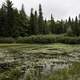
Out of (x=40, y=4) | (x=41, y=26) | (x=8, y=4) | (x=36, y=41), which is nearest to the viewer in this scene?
(x=36, y=41)

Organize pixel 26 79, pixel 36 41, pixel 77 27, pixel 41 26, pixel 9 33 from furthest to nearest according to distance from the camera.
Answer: pixel 41 26
pixel 77 27
pixel 9 33
pixel 36 41
pixel 26 79

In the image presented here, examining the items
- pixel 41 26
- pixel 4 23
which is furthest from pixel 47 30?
pixel 4 23

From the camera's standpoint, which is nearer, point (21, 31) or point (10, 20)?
point (10, 20)

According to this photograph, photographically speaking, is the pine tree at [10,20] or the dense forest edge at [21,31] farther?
the pine tree at [10,20]

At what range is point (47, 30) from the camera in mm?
88000

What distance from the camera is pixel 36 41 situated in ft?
169

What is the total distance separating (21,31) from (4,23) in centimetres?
743

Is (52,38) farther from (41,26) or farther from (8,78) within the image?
(8,78)

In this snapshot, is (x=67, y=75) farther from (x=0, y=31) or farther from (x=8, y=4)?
(x=8, y=4)

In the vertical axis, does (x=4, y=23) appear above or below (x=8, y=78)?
above

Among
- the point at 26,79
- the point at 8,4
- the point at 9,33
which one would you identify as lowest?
the point at 26,79

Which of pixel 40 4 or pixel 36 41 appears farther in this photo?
pixel 40 4

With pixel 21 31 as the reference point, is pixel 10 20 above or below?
above

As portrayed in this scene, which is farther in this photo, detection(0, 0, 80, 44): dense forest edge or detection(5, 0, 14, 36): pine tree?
detection(5, 0, 14, 36): pine tree
